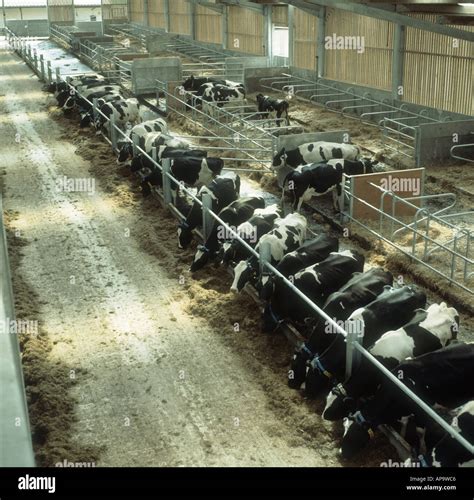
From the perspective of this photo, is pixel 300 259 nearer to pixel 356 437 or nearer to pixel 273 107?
pixel 356 437

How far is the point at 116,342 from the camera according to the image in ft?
30.4

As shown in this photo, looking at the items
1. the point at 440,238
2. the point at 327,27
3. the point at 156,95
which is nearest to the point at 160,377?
the point at 440,238

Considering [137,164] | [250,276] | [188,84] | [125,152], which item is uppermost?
[188,84]

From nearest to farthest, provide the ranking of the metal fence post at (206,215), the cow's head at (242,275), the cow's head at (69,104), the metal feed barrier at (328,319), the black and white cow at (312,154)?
1. the metal feed barrier at (328,319)
2. the cow's head at (242,275)
3. the metal fence post at (206,215)
4. the black and white cow at (312,154)
5. the cow's head at (69,104)

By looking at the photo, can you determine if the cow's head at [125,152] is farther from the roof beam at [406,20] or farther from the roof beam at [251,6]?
the roof beam at [251,6]

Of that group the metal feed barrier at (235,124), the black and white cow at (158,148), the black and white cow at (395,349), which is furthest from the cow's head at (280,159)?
the black and white cow at (395,349)

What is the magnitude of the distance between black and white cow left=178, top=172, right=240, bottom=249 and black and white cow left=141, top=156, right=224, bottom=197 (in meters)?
1.34

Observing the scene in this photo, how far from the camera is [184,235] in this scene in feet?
39.5

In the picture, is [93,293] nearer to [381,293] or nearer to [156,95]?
[381,293]

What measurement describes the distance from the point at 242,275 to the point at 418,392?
138 inches

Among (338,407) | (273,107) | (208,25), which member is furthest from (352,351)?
(208,25)

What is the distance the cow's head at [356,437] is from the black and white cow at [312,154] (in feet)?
27.2

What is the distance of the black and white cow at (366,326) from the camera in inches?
302

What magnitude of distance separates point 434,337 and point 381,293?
115 cm
